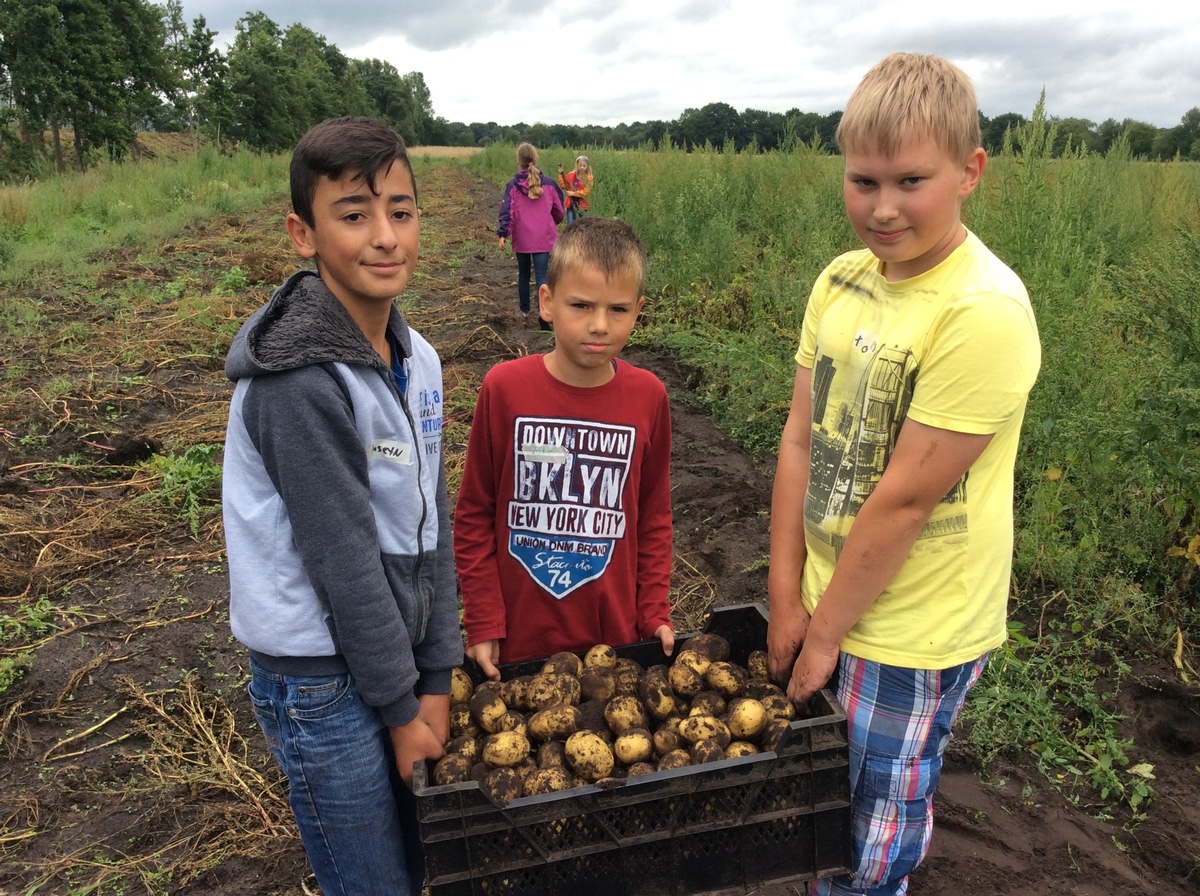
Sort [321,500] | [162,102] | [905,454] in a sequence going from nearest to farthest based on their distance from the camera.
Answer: [321,500]
[905,454]
[162,102]

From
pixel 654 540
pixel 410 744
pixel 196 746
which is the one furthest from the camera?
pixel 196 746

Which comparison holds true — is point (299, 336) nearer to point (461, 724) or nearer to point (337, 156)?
point (337, 156)

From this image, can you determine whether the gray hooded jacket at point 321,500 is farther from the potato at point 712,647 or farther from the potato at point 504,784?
the potato at point 712,647

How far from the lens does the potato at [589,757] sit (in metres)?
1.87

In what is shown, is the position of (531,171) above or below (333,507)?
above

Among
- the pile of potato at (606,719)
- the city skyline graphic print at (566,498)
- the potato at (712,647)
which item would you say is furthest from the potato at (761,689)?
the city skyline graphic print at (566,498)

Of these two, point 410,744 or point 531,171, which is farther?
point 531,171

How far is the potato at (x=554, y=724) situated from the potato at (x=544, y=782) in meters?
0.19

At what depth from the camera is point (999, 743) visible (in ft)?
10.2

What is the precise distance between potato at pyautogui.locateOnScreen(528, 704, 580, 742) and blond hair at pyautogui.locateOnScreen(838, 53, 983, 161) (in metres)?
1.45

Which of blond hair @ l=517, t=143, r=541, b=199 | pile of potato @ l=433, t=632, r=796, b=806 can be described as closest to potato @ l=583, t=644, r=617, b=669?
pile of potato @ l=433, t=632, r=796, b=806

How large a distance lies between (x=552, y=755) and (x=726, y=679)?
48cm

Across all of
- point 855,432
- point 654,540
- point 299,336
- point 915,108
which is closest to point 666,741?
point 654,540

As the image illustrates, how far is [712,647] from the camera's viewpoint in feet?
7.20
